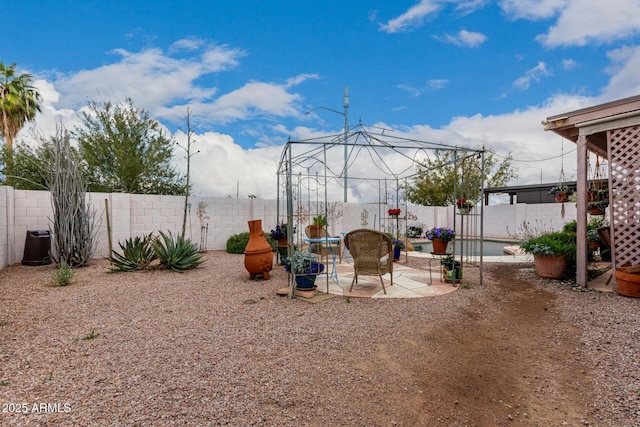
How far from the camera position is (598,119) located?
4594mm

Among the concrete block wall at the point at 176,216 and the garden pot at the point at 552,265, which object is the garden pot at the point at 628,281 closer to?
the garden pot at the point at 552,265

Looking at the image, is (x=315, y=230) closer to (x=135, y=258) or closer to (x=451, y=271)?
(x=451, y=271)

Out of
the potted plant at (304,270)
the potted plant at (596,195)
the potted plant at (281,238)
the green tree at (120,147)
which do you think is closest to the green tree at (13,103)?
the green tree at (120,147)

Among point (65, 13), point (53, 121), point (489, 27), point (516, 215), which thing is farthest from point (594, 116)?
point (516, 215)

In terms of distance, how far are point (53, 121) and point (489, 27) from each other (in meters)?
8.55

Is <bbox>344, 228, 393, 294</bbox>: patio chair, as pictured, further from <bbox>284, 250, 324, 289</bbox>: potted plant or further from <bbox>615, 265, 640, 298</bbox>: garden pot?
<bbox>615, 265, 640, 298</bbox>: garden pot

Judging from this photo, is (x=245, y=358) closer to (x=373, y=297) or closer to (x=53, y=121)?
(x=373, y=297)

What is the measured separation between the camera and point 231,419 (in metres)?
1.68

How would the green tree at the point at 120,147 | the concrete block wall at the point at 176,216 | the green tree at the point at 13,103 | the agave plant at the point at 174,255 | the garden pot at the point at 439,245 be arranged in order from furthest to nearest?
the green tree at the point at 13,103 < the green tree at the point at 120,147 < the garden pot at the point at 439,245 < the concrete block wall at the point at 176,216 < the agave plant at the point at 174,255

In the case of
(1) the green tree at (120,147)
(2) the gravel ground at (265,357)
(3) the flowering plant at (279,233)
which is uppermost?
(1) the green tree at (120,147)

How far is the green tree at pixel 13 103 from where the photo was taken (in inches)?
481

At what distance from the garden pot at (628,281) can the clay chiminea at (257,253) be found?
497cm

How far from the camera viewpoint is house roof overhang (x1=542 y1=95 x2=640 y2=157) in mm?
4328

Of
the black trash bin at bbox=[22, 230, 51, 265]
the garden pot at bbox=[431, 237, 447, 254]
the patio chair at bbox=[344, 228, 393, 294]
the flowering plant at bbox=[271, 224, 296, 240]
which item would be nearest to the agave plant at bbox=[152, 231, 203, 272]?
the flowering plant at bbox=[271, 224, 296, 240]
